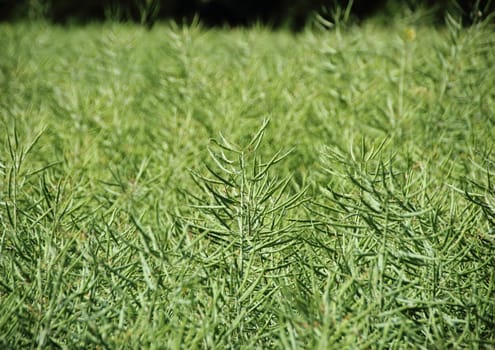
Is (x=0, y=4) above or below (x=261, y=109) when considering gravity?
below

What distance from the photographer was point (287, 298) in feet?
1.39

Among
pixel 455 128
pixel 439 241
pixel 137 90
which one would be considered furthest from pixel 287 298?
pixel 137 90

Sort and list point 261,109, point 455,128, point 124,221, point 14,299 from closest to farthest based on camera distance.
→ point 14,299 < point 124,221 < point 455,128 < point 261,109

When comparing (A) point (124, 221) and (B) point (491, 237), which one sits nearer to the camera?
(B) point (491, 237)

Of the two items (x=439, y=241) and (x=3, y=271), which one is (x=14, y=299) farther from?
(x=439, y=241)

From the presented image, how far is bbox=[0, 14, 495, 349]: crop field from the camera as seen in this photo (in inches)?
16.1

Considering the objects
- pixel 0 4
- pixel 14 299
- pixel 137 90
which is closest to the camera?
pixel 14 299

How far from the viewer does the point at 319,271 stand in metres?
0.49

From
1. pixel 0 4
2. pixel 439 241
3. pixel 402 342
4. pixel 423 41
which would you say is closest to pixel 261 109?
pixel 439 241

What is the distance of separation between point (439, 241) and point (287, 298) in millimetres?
194

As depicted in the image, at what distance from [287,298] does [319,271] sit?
0.08m

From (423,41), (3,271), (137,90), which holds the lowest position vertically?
(137,90)

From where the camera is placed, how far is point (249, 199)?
49 cm

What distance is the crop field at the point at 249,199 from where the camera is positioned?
1.34ft
